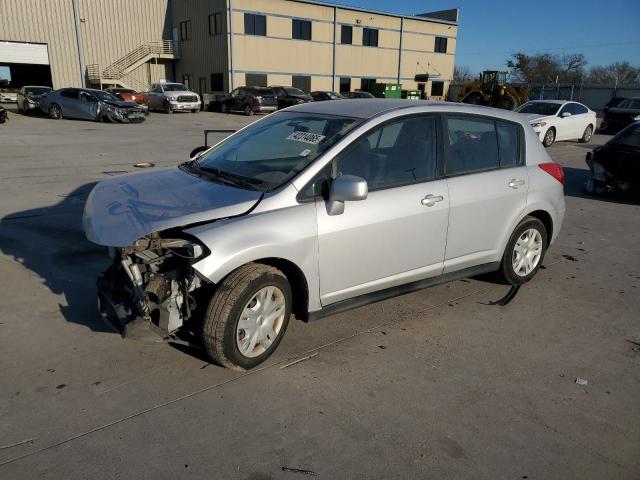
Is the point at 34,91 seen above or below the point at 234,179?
above

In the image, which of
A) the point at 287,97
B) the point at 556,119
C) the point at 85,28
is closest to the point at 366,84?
the point at 287,97

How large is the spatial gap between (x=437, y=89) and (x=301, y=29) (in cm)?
1695

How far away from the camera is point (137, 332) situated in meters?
3.25

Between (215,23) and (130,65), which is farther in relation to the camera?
(130,65)

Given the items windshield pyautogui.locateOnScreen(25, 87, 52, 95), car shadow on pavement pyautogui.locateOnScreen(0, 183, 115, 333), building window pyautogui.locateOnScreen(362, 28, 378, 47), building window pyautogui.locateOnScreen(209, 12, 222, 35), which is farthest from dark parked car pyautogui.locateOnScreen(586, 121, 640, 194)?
building window pyautogui.locateOnScreen(362, 28, 378, 47)

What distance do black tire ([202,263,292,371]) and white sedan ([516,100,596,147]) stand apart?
610 inches

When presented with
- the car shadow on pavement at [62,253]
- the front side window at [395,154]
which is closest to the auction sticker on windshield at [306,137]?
the front side window at [395,154]

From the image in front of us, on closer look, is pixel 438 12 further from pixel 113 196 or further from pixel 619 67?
pixel 113 196

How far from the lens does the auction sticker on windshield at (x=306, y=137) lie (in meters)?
3.93

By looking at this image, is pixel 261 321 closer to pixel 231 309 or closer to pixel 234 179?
pixel 231 309

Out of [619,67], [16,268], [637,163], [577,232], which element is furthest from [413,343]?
[619,67]

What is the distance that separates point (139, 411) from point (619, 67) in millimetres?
91567

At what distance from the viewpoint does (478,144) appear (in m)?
4.63

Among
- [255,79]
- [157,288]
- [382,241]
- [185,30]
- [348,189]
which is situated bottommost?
[157,288]
